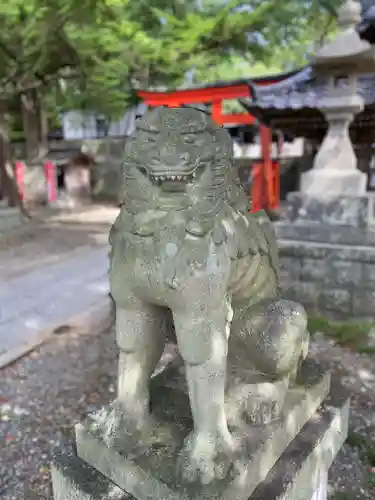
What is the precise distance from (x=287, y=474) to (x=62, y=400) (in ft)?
6.40

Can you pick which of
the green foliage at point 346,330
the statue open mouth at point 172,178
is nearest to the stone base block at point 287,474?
the statue open mouth at point 172,178

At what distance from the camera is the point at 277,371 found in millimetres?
1528

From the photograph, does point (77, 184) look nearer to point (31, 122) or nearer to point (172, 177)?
point (31, 122)

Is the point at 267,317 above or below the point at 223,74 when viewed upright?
below

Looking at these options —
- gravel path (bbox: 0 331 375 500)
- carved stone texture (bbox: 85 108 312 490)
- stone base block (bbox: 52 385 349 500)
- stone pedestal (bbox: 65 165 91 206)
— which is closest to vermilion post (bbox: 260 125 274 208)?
gravel path (bbox: 0 331 375 500)

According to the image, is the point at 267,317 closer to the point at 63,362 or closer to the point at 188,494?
the point at 188,494

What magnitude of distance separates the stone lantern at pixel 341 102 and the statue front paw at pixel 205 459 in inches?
140

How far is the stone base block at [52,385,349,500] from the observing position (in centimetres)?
141

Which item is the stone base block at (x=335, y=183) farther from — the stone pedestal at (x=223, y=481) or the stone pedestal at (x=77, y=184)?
the stone pedestal at (x=77, y=184)

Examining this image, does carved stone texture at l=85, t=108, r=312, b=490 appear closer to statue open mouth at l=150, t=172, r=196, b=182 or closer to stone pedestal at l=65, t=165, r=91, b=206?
statue open mouth at l=150, t=172, r=196, b=182

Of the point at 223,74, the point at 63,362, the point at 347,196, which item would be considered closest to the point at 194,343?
the point at 63,362

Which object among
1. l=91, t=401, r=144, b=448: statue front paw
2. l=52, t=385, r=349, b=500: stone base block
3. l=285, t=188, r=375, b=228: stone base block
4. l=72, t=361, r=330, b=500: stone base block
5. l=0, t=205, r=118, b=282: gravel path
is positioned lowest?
l=0, t=205, r=118, b=282: gravel path

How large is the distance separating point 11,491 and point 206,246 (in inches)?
69.4

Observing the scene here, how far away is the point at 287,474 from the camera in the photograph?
1469 mm
